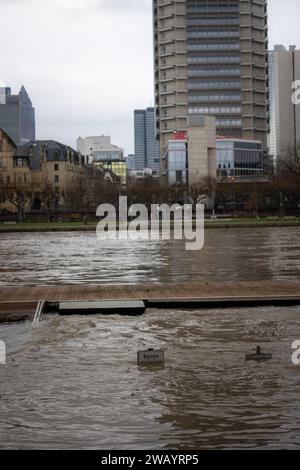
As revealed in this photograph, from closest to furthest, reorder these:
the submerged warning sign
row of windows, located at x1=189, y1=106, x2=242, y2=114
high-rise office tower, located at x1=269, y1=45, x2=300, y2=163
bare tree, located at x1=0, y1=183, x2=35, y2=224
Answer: the submerged warning sign < bare tree, located at x1=0, y1=183, x2=35, y2=224 < row of windows, located at x1=189, y1=106, x2=242, y2=114 < high-rise office tower, located at x1=269, y1=45, x2=300, y2=163

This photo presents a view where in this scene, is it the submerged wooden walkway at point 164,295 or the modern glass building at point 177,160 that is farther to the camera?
the modern glass building at point 177,160

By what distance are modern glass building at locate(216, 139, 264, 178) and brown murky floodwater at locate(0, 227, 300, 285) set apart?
120m

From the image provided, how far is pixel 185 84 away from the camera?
601 ft

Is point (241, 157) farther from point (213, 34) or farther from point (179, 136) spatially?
point (213, 34)

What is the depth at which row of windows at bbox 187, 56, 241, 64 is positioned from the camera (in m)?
183

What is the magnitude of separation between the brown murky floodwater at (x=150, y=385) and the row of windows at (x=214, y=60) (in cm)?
17068

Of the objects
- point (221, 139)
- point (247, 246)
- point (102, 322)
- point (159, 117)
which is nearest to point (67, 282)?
point (102, 322)

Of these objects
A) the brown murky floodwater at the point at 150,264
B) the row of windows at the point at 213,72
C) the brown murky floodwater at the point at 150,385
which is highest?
the row of windows at the point at 213,72

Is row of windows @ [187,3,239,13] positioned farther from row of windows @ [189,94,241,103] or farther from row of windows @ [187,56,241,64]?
row of windows @ [189,94,241,103]

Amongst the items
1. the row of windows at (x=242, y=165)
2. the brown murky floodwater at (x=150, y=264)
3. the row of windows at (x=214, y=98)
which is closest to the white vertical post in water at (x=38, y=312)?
the brown murky floodwater at (x=150, y=264)

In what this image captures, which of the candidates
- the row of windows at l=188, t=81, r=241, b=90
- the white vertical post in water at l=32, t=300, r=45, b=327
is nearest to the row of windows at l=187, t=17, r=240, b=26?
the row of windows at l=188, t=81, r=241, b=90

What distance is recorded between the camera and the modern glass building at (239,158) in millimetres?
167375

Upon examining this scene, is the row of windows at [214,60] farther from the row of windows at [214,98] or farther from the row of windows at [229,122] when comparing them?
the row of windows at [229,122]
